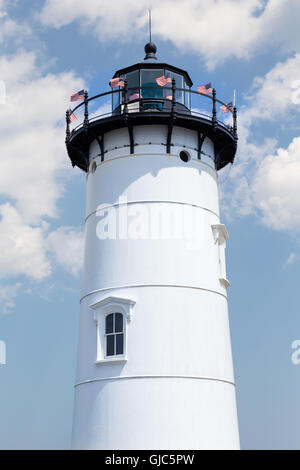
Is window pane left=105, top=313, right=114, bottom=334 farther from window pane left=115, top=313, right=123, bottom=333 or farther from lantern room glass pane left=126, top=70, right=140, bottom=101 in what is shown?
lantern room glass pane left=126, top=70, right=140, bottom=101

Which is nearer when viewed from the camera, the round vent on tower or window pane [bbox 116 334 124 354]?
window pane [bbox 116 334 124 354]

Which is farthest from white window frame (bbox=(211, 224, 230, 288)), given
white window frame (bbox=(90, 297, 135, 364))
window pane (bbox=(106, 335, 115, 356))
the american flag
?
the american flag

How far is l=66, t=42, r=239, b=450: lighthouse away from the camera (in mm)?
21484

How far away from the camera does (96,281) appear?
76.7 feet

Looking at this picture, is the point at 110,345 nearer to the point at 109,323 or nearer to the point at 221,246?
the point at 109,323

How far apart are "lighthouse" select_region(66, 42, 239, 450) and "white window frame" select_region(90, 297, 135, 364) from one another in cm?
3

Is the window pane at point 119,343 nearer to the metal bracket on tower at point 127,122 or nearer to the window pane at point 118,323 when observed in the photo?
the window pane at point 118,323

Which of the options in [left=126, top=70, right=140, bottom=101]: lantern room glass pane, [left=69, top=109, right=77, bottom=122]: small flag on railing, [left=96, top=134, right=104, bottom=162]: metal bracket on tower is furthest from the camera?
[left=69, top=109, right=77, bottom=122]: small flag on railing

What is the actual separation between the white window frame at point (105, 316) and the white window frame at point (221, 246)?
3628 millimetres

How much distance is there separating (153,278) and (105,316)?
1995mm

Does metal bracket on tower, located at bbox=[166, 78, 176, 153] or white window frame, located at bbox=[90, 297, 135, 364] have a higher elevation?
metal bracket on tower, located at bbox=[166, 78, 176, 153]

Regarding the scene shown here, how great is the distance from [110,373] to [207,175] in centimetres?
768

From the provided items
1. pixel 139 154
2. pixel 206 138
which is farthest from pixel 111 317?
pixel 206 138

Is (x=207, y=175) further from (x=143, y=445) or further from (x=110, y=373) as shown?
(x=143, y=445)
